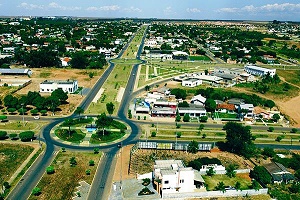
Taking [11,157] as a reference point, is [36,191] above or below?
above

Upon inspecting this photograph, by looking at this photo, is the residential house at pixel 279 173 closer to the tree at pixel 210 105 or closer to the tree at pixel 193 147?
the tree at pixel 193 147

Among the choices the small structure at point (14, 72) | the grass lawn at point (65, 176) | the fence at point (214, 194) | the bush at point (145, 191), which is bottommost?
the grass lawn at point (65, 176)

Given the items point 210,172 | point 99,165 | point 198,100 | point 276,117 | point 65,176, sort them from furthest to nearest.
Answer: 1. point 198,100
2. point 276,117
3. point 99,165
4. point 210,172
5. point 65,176

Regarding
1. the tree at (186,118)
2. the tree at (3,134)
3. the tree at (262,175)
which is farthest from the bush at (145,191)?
the tree at (3,134)

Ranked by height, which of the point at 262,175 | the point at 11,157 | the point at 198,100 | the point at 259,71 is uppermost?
the point at 259,71

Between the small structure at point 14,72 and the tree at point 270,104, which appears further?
the small structure at point 14,72

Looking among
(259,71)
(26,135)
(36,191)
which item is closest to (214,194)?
(36,191)

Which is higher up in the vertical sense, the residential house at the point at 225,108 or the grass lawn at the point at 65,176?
the residential house at the point at 225,108

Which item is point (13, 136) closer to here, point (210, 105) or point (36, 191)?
point (36, 191)

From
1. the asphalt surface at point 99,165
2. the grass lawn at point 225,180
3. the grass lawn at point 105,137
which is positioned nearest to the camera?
the asphalt surface at point 99,165
